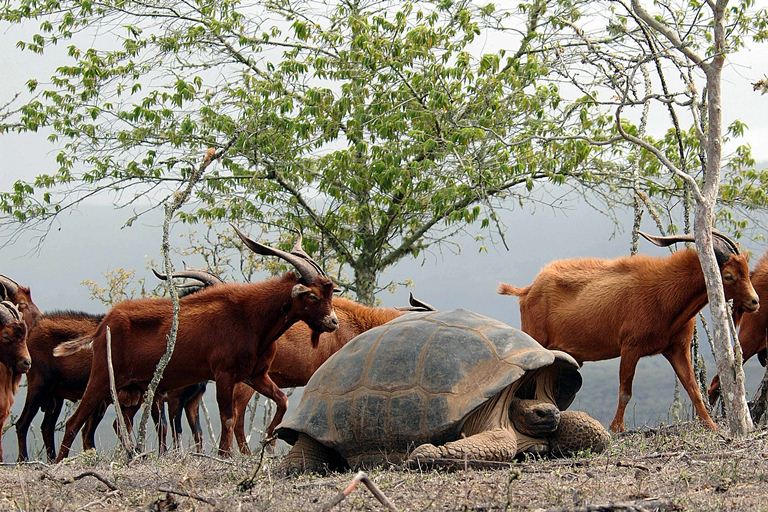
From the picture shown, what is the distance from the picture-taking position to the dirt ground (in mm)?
5402

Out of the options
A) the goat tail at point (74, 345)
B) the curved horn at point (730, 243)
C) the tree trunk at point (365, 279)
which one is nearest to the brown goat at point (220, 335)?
the goat tail at point (74, 345)

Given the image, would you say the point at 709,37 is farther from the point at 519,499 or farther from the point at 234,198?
the point at 519,499

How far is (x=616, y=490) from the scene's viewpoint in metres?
5.82

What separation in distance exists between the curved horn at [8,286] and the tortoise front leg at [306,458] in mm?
6118

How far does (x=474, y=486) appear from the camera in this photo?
5953 millimetres

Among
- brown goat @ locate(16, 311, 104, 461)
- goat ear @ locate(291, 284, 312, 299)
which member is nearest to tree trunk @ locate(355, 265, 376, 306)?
brown goat @ locate(16, 311, 104, 461)

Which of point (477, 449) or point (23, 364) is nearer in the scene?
point (477, 449)

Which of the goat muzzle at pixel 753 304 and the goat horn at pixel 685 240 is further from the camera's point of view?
the goat horn at pixel 685 240

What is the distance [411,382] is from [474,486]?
4.86 ft

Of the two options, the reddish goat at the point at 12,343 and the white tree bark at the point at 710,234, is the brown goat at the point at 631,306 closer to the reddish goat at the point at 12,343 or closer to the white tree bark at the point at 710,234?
the white tree bark at the point at 710,234

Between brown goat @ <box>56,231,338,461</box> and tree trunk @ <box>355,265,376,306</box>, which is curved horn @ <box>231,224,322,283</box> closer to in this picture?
brown goat @ <box>56,231,338,461</box>

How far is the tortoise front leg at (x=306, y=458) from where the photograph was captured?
767 cm

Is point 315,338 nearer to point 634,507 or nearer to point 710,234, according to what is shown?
point 710,234

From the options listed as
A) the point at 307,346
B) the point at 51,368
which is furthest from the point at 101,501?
the point at 51,368
